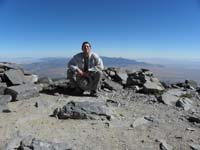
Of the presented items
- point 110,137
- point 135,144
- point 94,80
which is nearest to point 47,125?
point 110,137

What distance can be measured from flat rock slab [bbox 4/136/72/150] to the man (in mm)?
7545

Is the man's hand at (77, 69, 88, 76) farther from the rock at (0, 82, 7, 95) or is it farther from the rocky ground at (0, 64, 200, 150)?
the rock at (0, 82, 7, 95)

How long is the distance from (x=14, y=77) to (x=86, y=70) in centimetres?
388

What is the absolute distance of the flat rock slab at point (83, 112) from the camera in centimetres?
1192

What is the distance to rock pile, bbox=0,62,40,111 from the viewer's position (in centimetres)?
1468

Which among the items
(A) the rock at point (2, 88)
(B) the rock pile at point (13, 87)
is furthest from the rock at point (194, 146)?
(A) the rock at point (2, 88)

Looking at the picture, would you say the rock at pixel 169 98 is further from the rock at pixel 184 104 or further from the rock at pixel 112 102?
the rock at pixel 112 102

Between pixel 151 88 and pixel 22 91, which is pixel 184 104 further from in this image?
pixel 22 91

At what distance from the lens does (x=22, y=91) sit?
15062 mm

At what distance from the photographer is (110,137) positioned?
10.1m

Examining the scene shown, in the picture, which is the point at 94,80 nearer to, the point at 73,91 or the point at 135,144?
the point at 73,91

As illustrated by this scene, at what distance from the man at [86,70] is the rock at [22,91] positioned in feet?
6.81

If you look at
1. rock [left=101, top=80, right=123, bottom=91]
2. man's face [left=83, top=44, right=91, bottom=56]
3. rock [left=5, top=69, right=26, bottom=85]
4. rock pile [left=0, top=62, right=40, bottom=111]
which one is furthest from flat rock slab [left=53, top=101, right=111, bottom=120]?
rock [left=101, top=80, right=123, bottom=91]

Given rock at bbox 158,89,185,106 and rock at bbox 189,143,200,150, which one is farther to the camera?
rock at bbox 158,89,185,106
